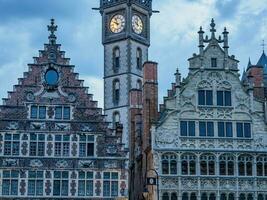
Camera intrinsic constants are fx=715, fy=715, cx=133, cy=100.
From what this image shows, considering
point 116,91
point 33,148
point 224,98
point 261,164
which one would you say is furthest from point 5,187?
point 116,91

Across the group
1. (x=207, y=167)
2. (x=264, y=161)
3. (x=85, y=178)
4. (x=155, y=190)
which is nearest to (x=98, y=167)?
(x=85, y=178)

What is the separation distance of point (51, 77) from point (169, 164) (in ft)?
35.6

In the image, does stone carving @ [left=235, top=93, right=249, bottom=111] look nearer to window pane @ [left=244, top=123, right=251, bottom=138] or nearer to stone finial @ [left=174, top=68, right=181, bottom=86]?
window pane @ [left=244, top=123, right=251, bottom=138]

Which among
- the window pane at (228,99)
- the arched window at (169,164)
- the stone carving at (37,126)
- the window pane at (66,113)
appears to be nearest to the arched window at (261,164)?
the window pane at (228,99)

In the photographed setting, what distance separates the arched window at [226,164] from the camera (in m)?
52.2

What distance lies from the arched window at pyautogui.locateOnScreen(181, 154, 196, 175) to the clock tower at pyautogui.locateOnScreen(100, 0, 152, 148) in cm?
3248

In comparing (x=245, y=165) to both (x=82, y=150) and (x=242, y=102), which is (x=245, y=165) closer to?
(x=242, y=102)

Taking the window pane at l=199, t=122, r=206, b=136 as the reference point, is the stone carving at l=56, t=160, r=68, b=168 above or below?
below

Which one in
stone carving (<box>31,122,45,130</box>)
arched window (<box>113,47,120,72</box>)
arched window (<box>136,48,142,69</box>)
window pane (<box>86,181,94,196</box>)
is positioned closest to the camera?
window pane (<box>86,181,94,196</box>)

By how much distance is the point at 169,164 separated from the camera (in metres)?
51.5

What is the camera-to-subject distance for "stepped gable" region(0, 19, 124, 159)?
5194 cm

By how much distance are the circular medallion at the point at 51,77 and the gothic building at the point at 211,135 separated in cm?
821

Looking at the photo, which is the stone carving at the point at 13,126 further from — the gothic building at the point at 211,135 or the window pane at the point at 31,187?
the gothic building at the point at 211,135

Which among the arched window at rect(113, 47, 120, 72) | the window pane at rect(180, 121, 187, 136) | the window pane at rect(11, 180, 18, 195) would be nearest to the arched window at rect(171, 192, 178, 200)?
the window pane at rect(180, 121, 187, 136)
